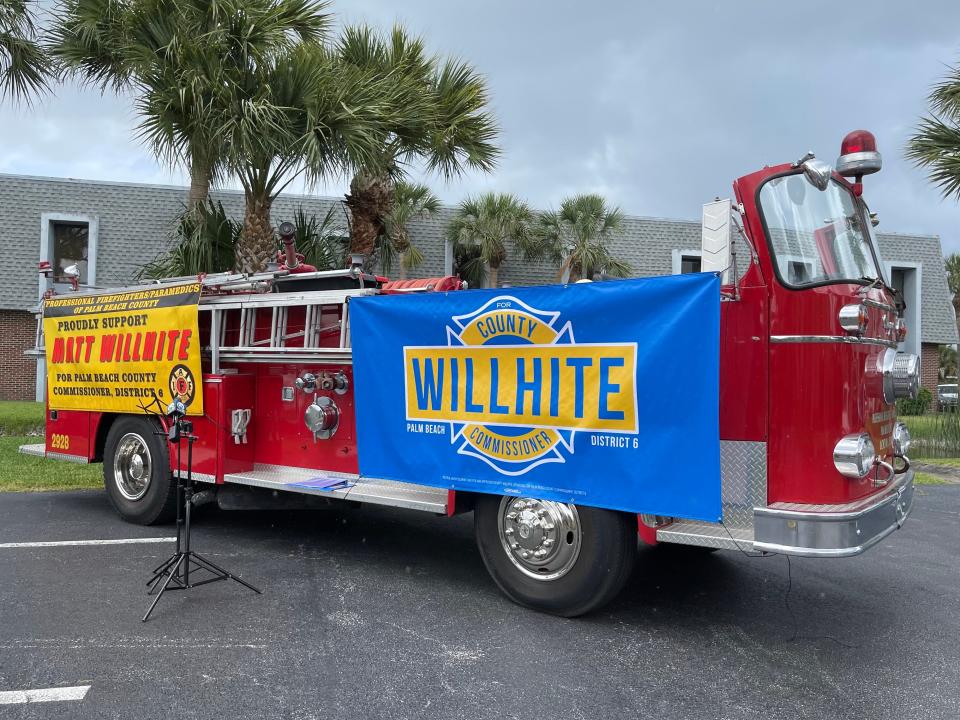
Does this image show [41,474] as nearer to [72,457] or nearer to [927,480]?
[72,457]

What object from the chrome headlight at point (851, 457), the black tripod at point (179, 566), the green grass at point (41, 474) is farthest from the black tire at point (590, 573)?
the green grass at point (41, 474)

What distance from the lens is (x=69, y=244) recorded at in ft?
68.1

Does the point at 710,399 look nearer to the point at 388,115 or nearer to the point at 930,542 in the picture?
the point at 930,542

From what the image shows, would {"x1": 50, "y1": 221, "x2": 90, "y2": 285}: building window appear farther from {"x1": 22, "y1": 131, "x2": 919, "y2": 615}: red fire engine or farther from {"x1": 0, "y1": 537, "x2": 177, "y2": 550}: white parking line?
{"x1": 22, "y1": 131, "x2": 919, "y2": 615}: red fire engine

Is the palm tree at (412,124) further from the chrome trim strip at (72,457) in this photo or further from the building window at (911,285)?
the building window at (911,285)

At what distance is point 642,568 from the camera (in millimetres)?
5816

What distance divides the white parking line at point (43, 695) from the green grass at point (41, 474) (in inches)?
228

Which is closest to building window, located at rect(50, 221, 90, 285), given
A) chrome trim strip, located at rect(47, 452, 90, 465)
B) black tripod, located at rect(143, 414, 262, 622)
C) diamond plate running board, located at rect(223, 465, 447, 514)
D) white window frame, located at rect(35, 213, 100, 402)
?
white window frame, located at rect(35, 213, 100, 402)

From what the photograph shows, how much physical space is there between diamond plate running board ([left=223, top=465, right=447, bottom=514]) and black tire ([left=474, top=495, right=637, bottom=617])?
0.71 metres

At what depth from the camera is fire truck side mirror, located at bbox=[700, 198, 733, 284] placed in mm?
3925

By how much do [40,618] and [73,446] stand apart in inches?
134

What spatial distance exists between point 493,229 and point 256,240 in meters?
10.4

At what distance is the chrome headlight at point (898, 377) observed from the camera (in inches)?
169

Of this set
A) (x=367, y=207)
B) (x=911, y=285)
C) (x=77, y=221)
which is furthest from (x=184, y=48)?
(x=911, y=285)
